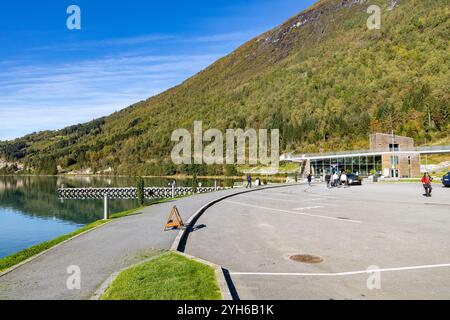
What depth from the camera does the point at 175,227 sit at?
15.9 metres

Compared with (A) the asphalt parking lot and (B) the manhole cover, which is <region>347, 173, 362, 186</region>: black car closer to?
(A) the asphalt parking lot

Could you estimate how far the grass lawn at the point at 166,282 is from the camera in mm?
7309

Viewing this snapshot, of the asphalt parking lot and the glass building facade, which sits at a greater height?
the glass building facade

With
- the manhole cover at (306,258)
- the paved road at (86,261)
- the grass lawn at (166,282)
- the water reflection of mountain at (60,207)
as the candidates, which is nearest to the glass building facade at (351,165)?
the water reflection of mountain at (60,207)

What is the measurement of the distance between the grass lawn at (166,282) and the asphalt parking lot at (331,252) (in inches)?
29.3

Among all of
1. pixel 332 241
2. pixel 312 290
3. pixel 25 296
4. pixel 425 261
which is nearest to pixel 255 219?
pixel 332 241

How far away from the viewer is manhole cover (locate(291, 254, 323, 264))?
10359mm

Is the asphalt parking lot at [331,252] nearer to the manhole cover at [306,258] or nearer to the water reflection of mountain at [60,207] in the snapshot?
the manhole cover at [306,258]

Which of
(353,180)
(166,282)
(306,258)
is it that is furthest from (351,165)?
(166,282)

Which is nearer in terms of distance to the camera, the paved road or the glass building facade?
the paved road

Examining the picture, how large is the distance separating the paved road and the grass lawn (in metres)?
0.72

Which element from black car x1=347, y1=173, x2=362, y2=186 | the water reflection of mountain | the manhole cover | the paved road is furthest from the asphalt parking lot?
the water reflection of mountain
